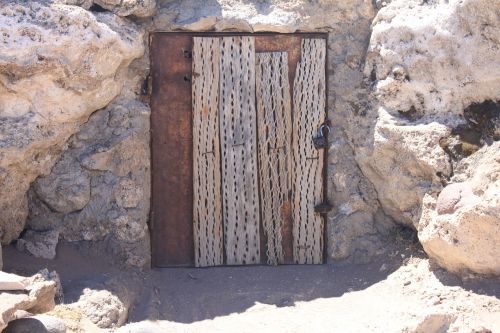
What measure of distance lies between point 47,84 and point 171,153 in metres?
1.19

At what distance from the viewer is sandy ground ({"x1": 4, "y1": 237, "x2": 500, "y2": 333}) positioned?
4867 mm

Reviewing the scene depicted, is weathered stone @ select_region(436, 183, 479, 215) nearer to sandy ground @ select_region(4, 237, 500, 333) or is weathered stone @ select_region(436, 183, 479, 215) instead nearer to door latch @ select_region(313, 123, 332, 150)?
sandy ground @ select_region(4, 237, 500, 333)

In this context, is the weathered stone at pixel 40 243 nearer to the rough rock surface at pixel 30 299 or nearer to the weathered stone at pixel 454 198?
the rough rock surface at pixel 30 299

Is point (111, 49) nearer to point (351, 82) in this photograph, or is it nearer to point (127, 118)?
point (127, 118)

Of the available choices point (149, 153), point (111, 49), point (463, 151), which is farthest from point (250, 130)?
point (463, 151)

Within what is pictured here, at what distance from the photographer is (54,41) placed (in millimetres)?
5289

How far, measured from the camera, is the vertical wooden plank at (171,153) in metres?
6.01

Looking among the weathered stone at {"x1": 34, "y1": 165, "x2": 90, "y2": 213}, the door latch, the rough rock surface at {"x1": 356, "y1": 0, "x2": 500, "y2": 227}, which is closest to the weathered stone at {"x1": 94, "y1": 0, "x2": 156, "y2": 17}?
the weathered stone at {"x1": 34, "y1": 165, "x2": 90, "y2": 213}

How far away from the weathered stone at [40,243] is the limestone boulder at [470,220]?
109 inches

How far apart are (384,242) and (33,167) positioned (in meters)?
2.83

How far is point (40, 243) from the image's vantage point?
18.1ft

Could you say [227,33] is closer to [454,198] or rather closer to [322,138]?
[322,138]

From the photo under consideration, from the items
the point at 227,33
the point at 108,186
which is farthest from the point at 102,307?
the point at 227,33

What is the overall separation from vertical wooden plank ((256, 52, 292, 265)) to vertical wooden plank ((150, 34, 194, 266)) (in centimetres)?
60
